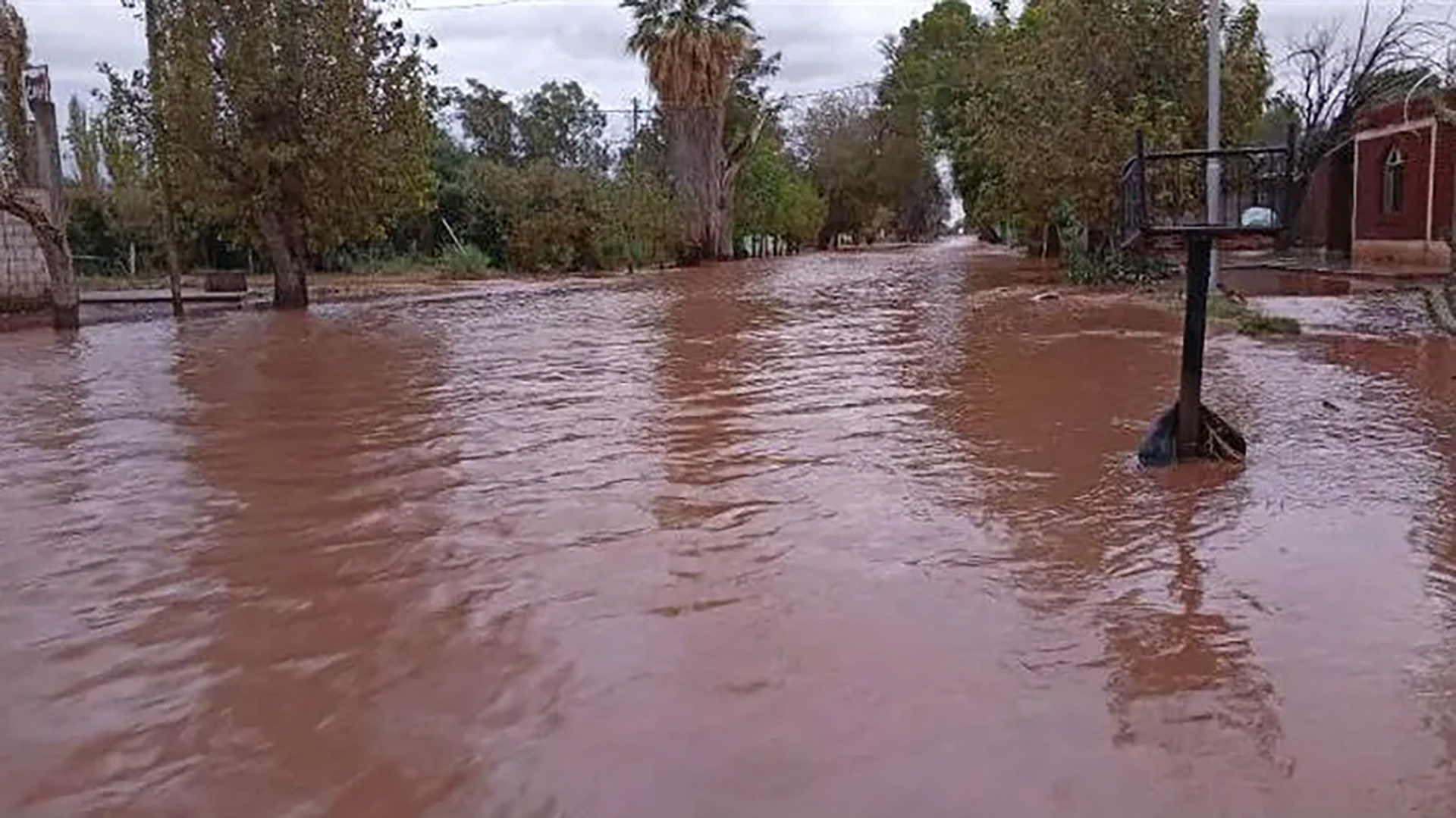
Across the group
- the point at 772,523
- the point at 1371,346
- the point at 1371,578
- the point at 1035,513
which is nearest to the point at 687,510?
the point at 772,523

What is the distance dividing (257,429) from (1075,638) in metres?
7.33

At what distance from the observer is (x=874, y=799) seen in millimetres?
3852

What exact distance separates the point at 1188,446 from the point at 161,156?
66.8 feet

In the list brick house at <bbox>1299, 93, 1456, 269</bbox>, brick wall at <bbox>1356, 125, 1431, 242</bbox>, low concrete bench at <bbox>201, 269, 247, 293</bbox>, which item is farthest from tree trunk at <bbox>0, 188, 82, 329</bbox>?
brick wall at <bbox>1356, 125, 1431, 242</bbox>

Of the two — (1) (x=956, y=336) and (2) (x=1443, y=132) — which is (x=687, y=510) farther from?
(2) (x=1443, y=132)

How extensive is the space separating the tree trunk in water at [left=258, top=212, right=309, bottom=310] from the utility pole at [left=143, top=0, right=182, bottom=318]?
5.22ft

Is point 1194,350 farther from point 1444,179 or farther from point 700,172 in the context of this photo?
point 700,172

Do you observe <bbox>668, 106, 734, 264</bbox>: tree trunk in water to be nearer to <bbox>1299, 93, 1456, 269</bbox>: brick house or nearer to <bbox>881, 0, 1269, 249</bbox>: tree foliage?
<bbox>1299, 93, 1456, 269</bbox>: brick house

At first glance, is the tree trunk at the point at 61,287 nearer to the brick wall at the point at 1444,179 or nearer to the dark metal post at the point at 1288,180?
the dark metal post at the point at 1288,180

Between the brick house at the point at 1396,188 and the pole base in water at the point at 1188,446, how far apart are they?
20.5 m

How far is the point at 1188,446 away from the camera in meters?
8.29

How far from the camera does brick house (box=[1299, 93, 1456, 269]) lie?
92.7 feet

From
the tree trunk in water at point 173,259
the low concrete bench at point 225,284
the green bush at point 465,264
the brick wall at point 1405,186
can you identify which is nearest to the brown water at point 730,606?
the tree trunk in water at point 173,259

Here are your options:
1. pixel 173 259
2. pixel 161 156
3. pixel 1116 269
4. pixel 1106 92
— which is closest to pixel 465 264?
pixel 161 156
